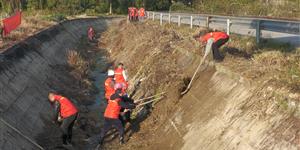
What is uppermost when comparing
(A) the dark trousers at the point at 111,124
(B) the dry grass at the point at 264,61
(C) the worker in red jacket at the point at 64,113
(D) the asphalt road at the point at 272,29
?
(D) the asphalt road at the point at 272,29

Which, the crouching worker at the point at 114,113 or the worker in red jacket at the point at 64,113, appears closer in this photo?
→ the worker in red jacket at the point at 64,113

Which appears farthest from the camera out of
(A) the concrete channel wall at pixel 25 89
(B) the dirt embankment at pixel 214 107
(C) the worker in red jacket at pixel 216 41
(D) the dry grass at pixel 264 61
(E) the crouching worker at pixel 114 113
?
(C) the worker in red jacket at pixel 216 41

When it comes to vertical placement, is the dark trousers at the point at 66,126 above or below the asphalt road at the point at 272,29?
below

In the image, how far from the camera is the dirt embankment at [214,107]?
883cm

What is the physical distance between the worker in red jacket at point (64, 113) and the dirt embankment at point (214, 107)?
1947 millimetres

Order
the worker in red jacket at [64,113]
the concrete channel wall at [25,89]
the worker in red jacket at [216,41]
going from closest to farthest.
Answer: the concrete channel wall at [25,89] < the worker in red jacket at [64,113] < the worker in red jacket at [216,41]

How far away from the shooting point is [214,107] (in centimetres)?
1143

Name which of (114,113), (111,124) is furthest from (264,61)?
(111,124)

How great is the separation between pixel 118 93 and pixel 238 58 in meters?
3.84

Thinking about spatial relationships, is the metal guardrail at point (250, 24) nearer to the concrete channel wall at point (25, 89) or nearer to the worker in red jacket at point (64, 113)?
the worker in red jacket at point (64, 113)

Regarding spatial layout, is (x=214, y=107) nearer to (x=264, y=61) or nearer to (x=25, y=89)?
(x=264, y=61)

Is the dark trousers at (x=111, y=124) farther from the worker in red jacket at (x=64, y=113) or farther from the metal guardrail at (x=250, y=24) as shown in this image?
the metal guardrail at (x=250, y=24)

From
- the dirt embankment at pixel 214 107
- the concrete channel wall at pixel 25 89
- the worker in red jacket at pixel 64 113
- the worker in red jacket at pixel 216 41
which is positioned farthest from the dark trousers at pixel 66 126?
the worker in red jacket at pixel 216 41

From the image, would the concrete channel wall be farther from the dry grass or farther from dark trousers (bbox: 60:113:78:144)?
the dry grass
